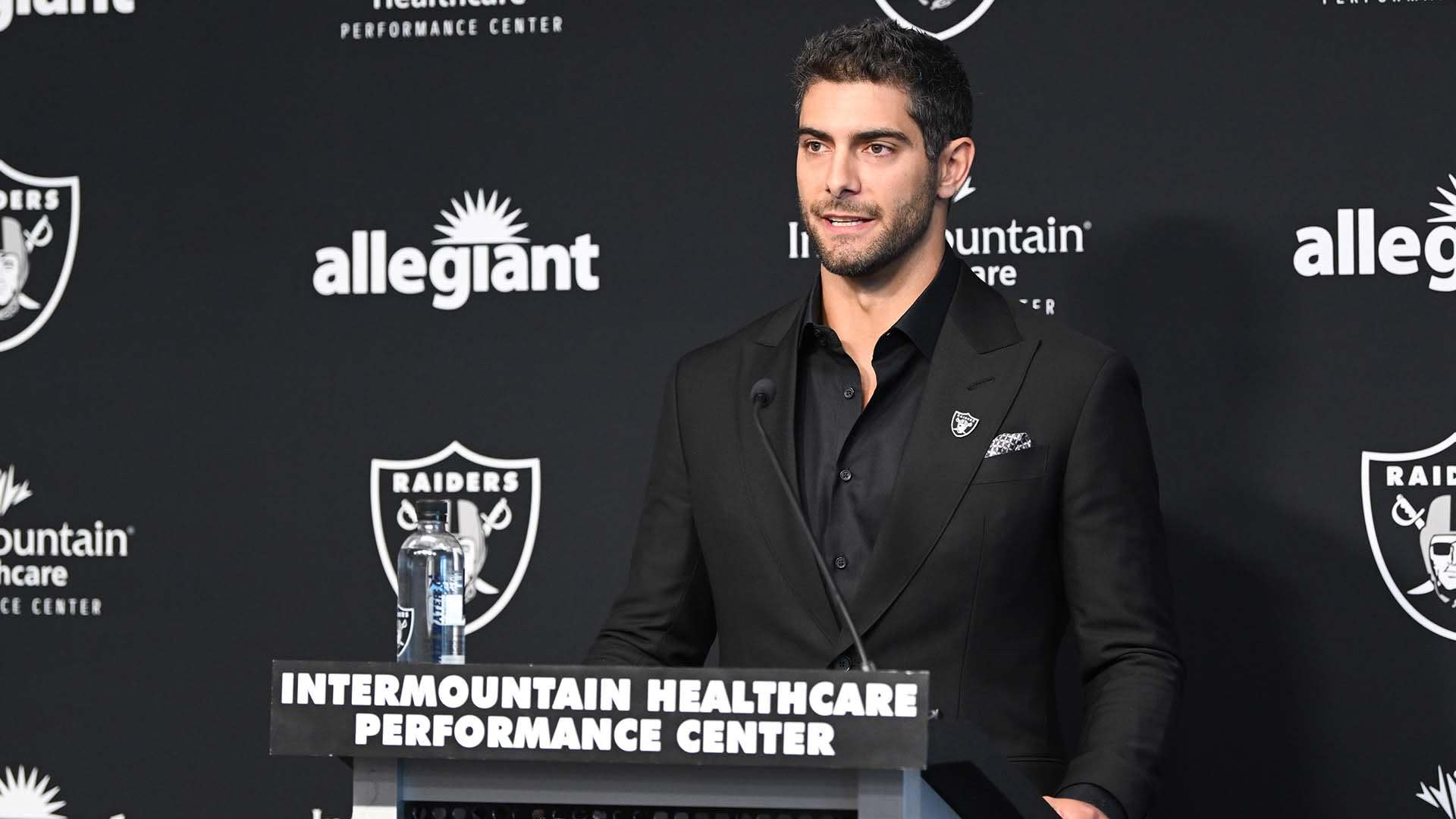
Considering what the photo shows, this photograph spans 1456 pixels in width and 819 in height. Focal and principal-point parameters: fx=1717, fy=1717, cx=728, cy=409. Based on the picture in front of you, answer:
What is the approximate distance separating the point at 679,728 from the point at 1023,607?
3.06ft

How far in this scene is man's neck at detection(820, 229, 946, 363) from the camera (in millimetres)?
2443

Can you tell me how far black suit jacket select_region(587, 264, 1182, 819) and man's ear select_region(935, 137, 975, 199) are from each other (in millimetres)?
146

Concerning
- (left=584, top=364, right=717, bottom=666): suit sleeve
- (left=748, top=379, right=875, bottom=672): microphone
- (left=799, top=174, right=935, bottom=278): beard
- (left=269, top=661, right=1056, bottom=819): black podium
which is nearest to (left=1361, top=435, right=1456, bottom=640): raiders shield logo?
(left=799, top=174, right=935, bottom=278): beard

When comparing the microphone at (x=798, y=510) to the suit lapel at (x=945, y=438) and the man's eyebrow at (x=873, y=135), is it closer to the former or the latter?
the suit lapel at (x=945, y=438)

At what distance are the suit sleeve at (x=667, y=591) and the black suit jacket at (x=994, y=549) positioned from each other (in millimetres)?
45

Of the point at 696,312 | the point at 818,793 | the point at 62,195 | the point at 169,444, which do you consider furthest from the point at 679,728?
the point at 62,195

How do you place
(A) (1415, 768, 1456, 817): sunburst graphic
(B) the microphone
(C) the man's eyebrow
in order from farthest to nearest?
(A) (1415, 768, 1456, 817): sunburst graphic < (C) the man's eyebrow < (B) the microphone

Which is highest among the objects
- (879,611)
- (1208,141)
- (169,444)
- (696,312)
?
(1208,141)

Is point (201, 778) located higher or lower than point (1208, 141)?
lower

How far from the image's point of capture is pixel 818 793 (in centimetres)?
154

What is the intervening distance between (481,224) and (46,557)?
3.68ft

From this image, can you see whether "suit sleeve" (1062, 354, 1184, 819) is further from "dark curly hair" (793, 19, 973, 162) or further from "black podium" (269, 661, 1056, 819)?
"black podium" (269, 661, 1056, 819)

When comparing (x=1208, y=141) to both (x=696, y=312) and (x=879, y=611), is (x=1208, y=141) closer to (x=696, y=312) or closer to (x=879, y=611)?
(x=696, y=312)

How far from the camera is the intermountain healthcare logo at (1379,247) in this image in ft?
9.62
